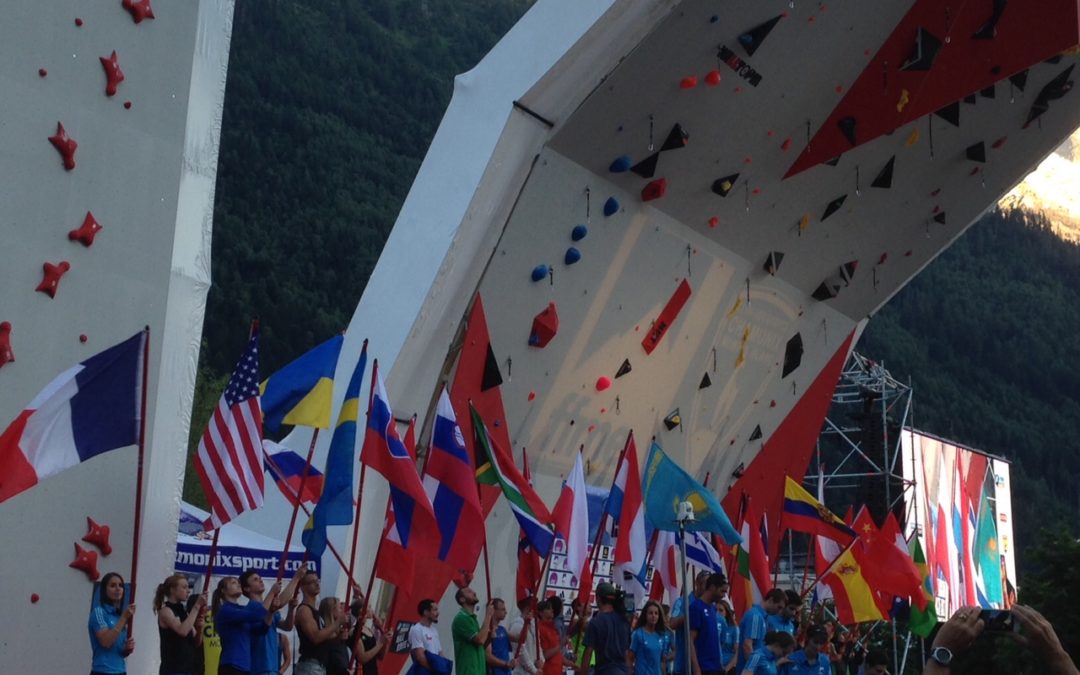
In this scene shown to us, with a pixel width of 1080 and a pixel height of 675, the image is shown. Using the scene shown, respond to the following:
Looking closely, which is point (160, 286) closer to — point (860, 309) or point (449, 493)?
point (449, 493)

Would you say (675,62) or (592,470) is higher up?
(675,62)

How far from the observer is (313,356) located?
1000cm

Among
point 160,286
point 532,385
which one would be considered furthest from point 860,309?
point 160,286

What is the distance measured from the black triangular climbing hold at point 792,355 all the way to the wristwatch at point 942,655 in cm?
1533

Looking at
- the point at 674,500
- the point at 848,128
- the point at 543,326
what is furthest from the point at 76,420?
the point at 848,128

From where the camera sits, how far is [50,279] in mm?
8352

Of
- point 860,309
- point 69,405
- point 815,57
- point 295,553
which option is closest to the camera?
point 69,405

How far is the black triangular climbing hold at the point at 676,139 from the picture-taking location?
14.5 metres

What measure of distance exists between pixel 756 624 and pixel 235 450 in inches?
194

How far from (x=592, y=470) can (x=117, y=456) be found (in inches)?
347

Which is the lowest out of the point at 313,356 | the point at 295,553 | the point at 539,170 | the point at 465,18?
the point at 295,553

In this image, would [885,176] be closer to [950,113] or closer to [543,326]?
[950,113]

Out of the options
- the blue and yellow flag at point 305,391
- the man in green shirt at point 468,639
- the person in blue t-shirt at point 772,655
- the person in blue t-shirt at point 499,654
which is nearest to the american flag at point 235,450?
the blue and yellow flag at point 305,391

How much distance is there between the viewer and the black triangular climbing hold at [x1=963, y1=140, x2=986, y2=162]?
17.5m
